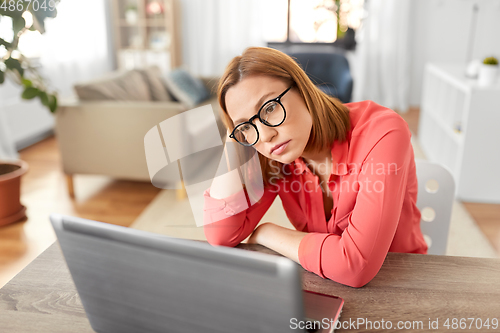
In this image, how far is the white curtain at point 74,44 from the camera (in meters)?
3.78

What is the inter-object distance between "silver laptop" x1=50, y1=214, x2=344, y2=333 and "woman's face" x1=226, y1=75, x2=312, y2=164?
0.41 meters

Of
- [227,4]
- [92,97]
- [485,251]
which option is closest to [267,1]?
[227,4]

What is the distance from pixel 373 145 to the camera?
79cm

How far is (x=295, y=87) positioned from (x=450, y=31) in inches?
196

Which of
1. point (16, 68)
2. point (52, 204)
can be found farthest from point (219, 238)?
point (52, 204)

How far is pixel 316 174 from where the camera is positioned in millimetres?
989

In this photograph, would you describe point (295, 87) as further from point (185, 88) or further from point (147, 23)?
point (147, 23)

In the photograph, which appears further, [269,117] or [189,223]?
[189,223]

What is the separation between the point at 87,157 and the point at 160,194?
515 millimetres

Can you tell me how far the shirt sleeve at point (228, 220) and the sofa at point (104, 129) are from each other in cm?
161

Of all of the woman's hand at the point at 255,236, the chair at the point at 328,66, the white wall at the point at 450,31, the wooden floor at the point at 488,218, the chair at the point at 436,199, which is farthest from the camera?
the white wall at the point at 450,31

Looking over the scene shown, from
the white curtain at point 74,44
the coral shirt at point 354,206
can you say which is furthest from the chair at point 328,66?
the coral shirt at point 354,206

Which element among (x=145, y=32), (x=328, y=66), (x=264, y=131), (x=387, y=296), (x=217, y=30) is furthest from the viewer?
(x=217, y=30)

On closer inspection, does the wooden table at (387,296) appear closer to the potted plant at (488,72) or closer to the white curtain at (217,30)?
the potted plant at (488,72)
